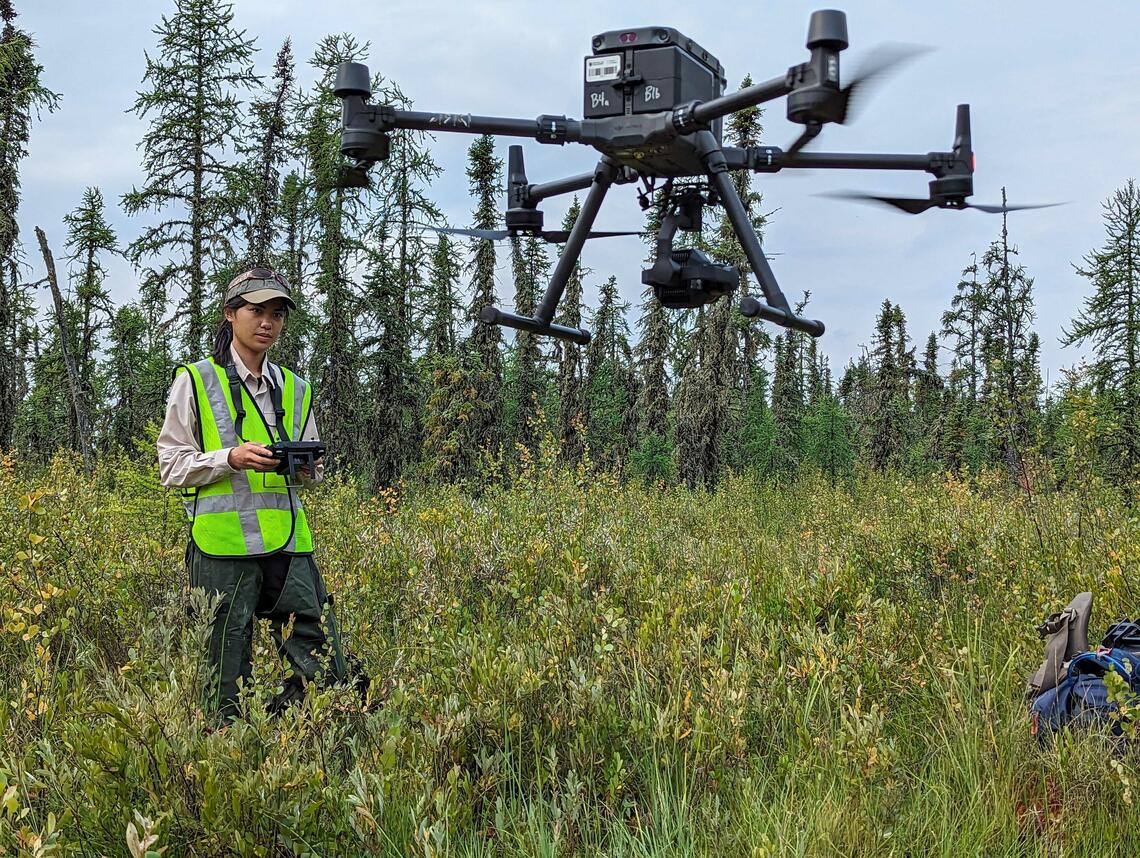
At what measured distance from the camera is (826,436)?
37594 millimetres

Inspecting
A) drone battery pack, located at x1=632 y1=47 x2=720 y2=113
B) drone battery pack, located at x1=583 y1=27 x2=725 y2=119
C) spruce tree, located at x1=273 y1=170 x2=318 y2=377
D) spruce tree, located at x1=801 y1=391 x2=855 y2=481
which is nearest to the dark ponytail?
drone battery pack, located at x1=583 y1=27 x2=725 y2=119

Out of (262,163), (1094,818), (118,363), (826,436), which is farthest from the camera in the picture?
(826,436)

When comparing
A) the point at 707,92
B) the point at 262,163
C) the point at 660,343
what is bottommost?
the point at 707,92

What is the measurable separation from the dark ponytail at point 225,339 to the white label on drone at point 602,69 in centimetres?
199

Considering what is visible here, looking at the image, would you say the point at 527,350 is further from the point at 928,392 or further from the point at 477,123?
the point at 928,392

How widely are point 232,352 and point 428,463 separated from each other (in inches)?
891

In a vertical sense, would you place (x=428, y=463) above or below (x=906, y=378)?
below

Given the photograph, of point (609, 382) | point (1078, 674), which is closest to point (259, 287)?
point (1078, 674)

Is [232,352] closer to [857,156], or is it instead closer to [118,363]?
[857,156]

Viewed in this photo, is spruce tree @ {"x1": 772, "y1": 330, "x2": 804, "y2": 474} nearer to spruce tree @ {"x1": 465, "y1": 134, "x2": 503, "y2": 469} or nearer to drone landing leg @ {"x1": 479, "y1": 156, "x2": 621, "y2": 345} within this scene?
spruce tree @ {"x1": 465, "y1": 134, "x2": 503, "y2": 469}

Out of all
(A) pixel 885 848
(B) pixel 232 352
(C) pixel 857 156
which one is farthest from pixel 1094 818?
(B) pixel 232 352

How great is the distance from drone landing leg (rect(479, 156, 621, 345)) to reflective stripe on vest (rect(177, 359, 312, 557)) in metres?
Result: 1.34

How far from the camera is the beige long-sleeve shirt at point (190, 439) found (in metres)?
3.73

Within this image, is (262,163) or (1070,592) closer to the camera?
(1070,592)
